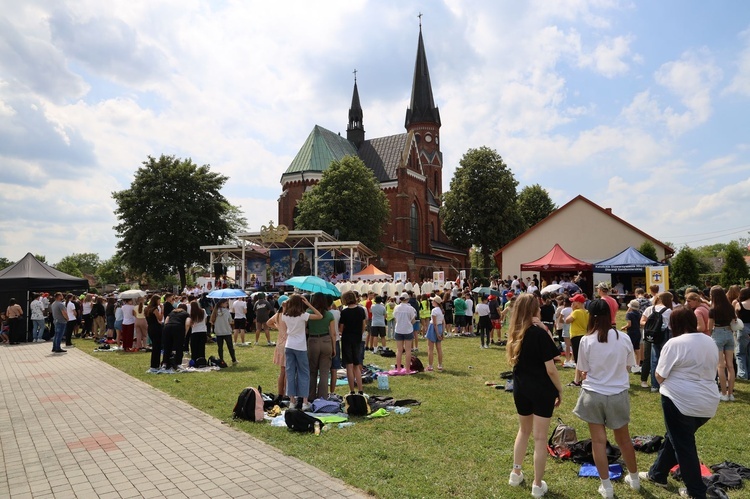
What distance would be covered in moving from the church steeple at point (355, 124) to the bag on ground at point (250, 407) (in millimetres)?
61774

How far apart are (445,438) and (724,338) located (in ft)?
17.4

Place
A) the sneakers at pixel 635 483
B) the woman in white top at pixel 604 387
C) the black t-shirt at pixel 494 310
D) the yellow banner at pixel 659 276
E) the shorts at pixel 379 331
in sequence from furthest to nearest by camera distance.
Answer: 1. the yellow banner at pixel 659 276
2. the black t-shirt at pixel 494 310
3. the shorts at pixel 379 331
4. the sneakers at pixel 635 483
5. the woman in white top at pixel 604 387

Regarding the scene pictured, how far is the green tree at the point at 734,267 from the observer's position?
26220 mm

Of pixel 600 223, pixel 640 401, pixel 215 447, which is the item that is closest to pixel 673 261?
pixel 600 223

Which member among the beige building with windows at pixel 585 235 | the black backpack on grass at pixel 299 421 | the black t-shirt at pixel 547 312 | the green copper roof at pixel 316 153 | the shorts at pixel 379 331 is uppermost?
the green copper roof at pixel 316 153

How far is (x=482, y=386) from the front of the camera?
9859 millimetres

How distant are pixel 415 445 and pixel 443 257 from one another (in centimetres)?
5900

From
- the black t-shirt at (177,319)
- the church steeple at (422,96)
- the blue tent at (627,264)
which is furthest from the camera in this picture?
the church steeple at (422,96)

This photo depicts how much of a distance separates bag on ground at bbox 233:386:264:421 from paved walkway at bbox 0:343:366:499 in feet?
1.19

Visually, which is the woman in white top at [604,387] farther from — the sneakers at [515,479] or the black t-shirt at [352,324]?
the black t-shirt at [352,324]

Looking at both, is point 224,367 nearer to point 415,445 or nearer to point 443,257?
point 415,445

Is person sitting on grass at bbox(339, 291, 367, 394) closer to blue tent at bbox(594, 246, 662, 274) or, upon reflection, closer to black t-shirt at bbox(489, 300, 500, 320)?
black t-shirt at bbox(489, 300, 500, 320)

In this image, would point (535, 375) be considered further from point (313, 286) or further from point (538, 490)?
point (313, 286)

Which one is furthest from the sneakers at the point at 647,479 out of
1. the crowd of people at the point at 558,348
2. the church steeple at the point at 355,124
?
the church steeple at the point at 355,124
